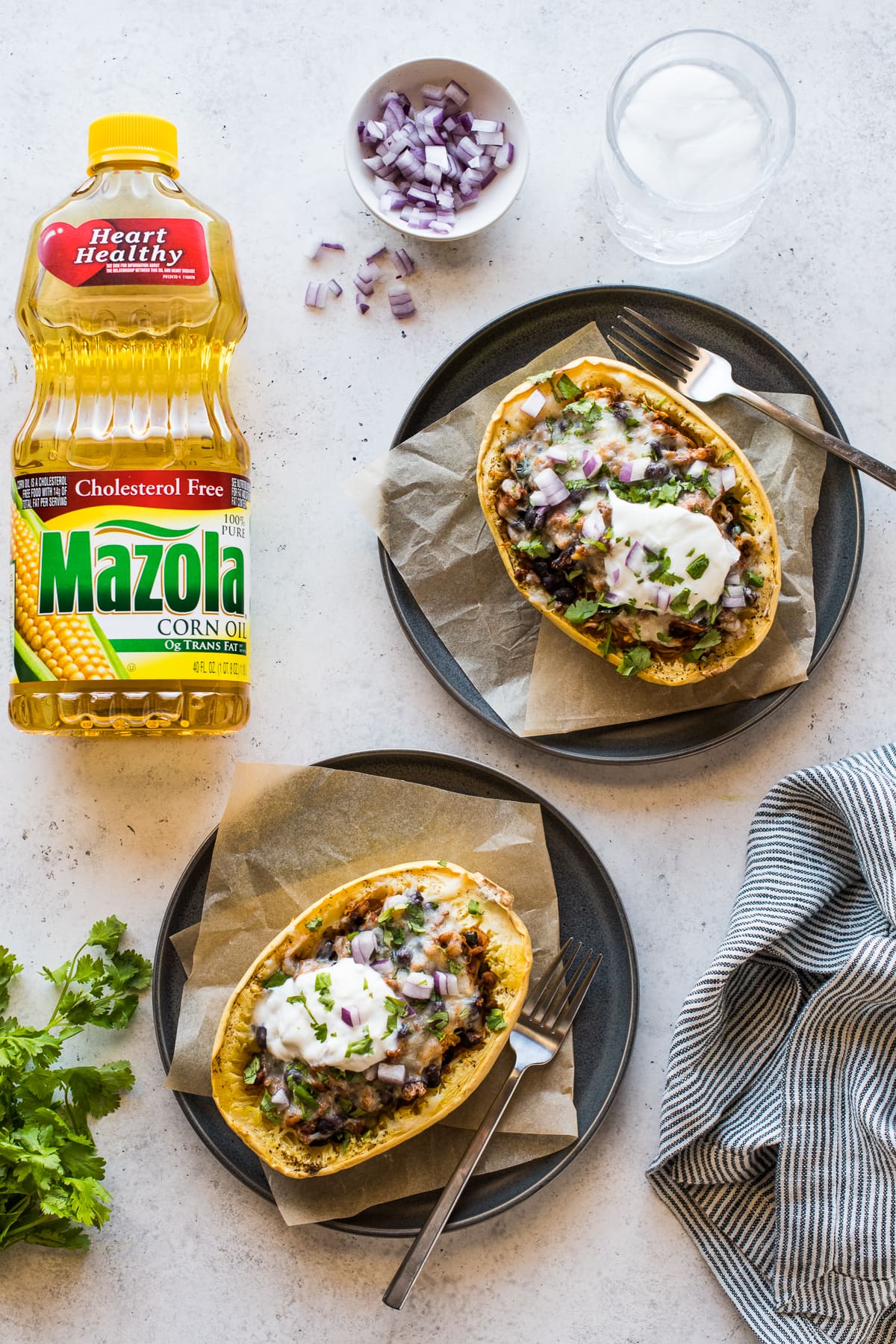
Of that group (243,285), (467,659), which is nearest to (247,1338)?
(467,659)

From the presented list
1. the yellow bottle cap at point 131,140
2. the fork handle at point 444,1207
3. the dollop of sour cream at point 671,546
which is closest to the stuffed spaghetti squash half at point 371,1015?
the fork handle at point 444,1207

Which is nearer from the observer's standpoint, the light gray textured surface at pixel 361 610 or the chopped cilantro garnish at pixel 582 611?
the chopped cilantro garnish at pixel 582 611

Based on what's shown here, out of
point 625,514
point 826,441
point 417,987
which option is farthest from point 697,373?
point 417,987

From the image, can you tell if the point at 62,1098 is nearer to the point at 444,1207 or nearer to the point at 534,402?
the point at 444,1207

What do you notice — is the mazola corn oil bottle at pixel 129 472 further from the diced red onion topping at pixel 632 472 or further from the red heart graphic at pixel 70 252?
the diced red onion topping at pixel 632 472

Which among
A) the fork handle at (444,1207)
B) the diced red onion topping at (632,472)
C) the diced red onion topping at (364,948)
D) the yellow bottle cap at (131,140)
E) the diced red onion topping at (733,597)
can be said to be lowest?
the fork handle at (444,1207)

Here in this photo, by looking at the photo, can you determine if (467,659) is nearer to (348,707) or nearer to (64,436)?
(348,707)
